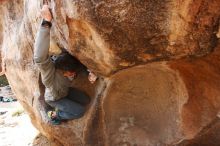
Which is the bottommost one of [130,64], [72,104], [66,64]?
[72,104]

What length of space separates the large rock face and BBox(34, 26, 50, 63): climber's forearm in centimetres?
12

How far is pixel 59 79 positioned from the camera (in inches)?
171

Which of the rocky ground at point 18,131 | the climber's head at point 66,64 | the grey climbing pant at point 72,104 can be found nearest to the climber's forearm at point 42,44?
the climber's head at point 66,64

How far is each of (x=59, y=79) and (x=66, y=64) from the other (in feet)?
0.58

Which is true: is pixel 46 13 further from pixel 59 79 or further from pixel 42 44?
pixel 59 79

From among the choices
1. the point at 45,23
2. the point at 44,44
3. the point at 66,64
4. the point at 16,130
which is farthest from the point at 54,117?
the point at 16,130

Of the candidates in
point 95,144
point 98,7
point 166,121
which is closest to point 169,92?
point 166,121

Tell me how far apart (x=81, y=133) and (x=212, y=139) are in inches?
57.6

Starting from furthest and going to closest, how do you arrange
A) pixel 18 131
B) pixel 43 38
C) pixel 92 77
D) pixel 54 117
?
1. pixel 18 131
2. pixel 54 117
3. pixel 92 77
4. pixel 43 38

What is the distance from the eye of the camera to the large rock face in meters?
3.22

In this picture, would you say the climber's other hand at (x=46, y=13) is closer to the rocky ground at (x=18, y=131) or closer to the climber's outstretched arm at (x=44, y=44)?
the climber's outstretched arm at (x=44, y=44)

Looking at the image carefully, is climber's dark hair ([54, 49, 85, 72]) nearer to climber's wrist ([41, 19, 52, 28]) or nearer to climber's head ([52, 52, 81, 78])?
climber's head ([52, 52, 81, 78])

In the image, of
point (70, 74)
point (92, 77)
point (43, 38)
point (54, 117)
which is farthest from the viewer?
point (54, 117)

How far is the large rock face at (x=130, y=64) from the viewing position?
127 inches
